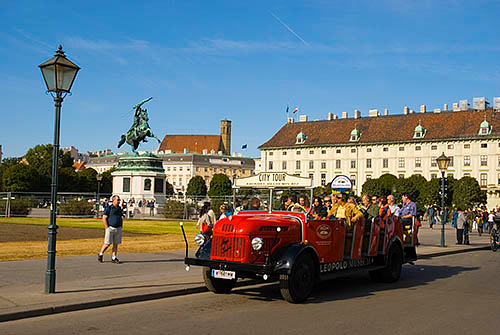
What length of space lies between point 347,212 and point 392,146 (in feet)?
370

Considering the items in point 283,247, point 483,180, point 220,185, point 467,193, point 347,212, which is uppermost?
point 483,180

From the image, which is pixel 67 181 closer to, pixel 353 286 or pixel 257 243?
pixel 353 286

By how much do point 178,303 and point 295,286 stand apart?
2160 mm

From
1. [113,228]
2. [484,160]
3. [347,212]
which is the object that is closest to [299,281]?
[347,212]

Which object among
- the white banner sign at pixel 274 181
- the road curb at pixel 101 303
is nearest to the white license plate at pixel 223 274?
the road curb at pixel 101 303

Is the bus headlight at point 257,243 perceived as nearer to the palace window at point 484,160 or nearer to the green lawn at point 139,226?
the green lawn at point 139,226

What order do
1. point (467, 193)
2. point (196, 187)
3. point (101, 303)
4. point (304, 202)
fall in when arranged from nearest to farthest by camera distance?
point (101, 303), point (304, 202), point (467, 193), point (196, 187)

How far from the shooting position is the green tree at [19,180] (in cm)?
9756

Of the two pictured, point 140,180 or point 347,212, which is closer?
point 347,212

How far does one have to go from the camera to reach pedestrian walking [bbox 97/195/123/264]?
1616cm

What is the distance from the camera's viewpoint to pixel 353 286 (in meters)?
13.7

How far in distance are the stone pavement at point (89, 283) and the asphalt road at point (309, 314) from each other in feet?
0.85

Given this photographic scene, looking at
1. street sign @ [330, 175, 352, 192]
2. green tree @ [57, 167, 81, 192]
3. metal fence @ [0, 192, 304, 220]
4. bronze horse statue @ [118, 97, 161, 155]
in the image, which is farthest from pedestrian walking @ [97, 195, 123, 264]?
green tree @ [57, 167, 81, 192]

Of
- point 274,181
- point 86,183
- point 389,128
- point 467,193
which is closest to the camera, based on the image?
point 274,181
